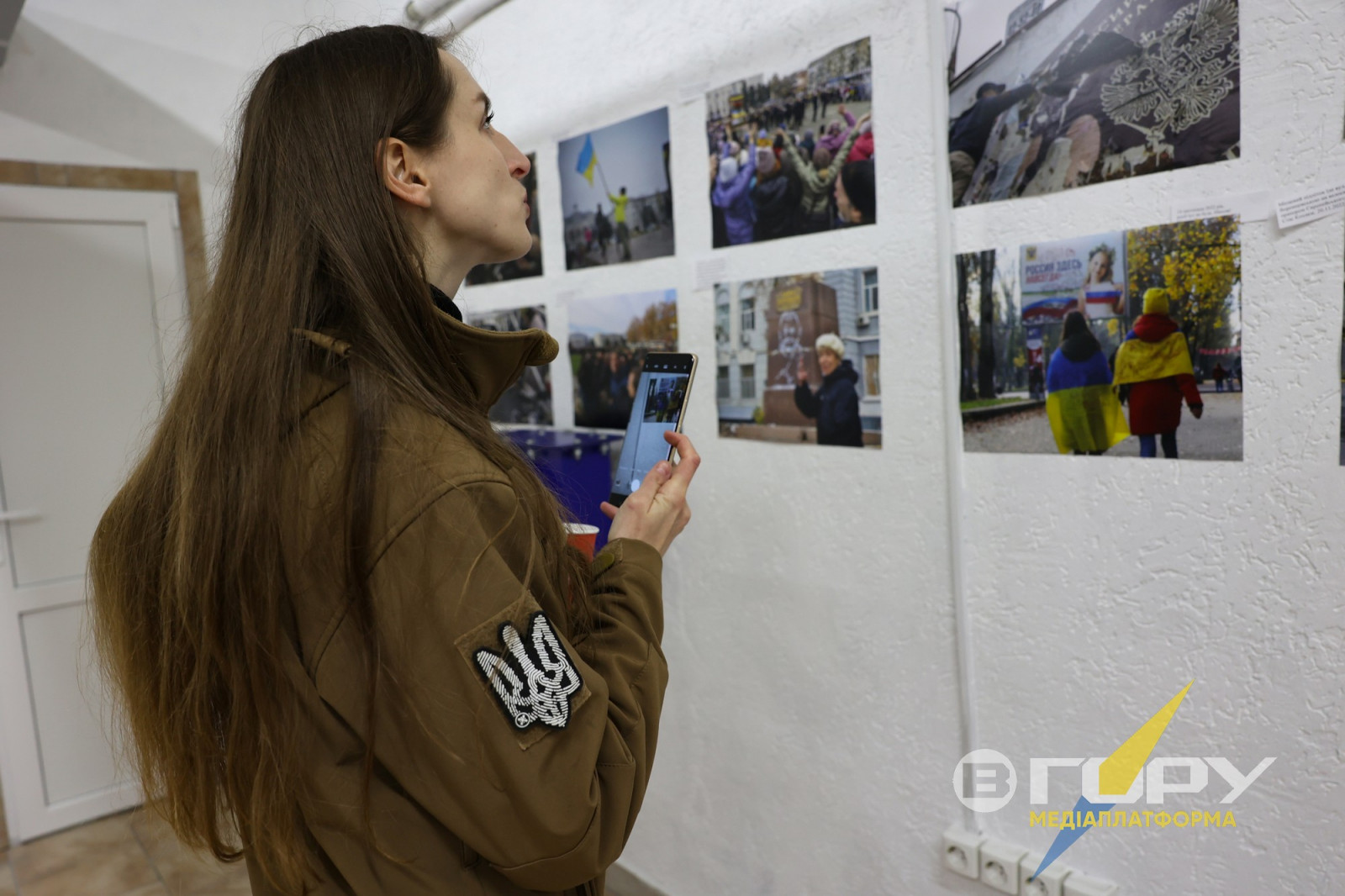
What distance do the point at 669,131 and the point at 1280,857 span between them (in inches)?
75.0

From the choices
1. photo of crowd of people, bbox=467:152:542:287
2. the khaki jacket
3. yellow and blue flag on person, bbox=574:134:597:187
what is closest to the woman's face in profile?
the khaki jacket

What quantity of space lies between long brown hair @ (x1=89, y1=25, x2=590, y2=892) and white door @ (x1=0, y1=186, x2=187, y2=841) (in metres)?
2.62

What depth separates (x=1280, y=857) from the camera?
1.35 meters

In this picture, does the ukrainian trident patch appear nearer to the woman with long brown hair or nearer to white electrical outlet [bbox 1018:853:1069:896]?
the woman with long brown hair

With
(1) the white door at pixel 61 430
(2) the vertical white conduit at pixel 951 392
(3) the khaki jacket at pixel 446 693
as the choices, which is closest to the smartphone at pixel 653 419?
(3) the khaki jacket at pixel 446 693

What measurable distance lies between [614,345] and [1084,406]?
130 centimetres

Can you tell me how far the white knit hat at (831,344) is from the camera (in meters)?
1.88

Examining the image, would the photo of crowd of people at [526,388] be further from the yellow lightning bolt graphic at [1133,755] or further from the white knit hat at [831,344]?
the yellow lightning bolt graphic at [1133,755]

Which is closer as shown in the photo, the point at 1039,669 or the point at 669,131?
the point at 1039,669

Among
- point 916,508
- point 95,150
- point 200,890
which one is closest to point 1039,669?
point 916,508

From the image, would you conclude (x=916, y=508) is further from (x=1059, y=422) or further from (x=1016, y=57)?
(x=1016, y=57)

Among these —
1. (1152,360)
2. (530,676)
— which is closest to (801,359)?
(1152,360)

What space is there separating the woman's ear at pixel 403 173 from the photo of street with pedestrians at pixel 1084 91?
3.51 ft

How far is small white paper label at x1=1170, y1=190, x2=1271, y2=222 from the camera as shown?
1279mm
